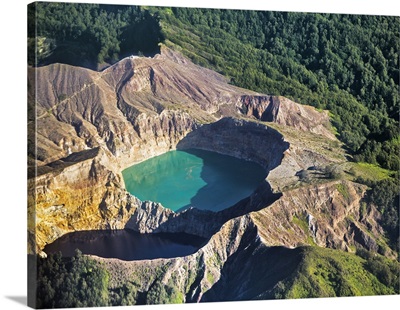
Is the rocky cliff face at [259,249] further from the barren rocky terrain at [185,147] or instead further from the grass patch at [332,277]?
the grass patch at [332,277]

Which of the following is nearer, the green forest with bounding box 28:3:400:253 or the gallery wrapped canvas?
the gallery wrapped canvas

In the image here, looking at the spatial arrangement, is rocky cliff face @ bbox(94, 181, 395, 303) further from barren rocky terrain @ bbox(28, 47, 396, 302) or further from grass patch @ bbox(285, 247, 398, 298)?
grass patch @ bbox(285, 247, 398, 298)

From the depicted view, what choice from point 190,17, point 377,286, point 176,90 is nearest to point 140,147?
point 176,90

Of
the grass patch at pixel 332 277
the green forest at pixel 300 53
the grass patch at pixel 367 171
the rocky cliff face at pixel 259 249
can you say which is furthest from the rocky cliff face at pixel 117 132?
the grass patch at pixel 332 277

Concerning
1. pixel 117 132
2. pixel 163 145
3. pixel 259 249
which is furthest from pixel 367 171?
pixel 117 132

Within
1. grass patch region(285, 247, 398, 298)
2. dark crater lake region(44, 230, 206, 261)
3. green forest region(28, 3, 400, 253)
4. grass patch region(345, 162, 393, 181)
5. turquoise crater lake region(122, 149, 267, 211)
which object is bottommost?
grass patch region(285, 247, 398, 298)

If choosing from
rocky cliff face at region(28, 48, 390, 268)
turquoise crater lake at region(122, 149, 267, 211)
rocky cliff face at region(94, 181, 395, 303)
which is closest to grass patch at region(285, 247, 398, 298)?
rocky cliff face at region(94, 181, 395, 303)
